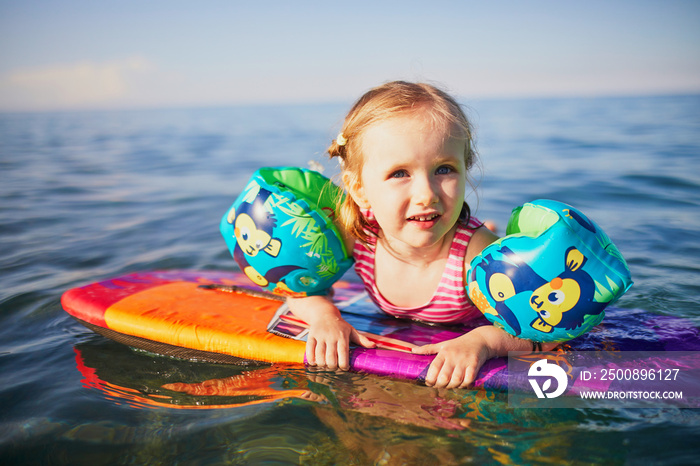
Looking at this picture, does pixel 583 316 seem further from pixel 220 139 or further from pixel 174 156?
pixel 220 139

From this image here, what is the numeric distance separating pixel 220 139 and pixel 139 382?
46.6ft

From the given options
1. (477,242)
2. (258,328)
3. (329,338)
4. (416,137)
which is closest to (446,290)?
(477,242)

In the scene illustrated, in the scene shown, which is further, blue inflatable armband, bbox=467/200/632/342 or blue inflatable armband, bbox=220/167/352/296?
blue inflatable armband, bbox=220/167/352/296

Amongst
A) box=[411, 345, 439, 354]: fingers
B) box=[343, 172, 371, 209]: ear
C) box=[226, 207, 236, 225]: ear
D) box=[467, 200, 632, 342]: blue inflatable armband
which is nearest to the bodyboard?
box=[411, 345, 439, 354]: fingers

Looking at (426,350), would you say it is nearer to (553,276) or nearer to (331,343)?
(331,343)

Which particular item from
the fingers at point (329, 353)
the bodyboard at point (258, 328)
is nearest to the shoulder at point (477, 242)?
the bodyboard at point (258, 328)

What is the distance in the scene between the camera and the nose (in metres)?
2.20

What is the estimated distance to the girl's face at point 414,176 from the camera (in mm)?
2201

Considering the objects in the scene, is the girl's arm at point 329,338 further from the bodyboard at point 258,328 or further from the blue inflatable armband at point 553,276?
the blue inflatable armband at point 553,276

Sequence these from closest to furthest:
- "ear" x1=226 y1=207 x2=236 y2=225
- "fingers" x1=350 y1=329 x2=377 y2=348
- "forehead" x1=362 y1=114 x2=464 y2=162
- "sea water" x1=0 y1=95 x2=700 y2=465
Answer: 1. "sea water" x1=0 y1=95 x2=700 y2=465
2. "forehead" x1=362 y1=114 x2=464 y2=162
3. "fingers" x1=350 y1=329 x2=377 y2=348
4. "ear" x1=226 y1=207 x2=236 y2=225

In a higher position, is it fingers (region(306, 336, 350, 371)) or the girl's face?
the girl's face

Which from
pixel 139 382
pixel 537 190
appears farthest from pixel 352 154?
pixel 537 190

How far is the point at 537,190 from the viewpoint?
7070mm

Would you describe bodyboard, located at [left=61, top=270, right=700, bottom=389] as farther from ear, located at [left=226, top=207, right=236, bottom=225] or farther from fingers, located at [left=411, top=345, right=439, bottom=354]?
ear, located at [left=226, top=207, right=236, bottom=225]
